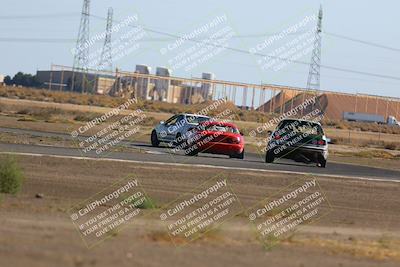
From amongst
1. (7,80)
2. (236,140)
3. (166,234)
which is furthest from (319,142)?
(7,80)

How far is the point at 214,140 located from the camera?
32.1 m

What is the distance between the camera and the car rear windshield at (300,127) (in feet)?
101

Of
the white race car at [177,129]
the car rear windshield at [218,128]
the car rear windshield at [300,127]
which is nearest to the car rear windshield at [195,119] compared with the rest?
the white race car at [177,129]

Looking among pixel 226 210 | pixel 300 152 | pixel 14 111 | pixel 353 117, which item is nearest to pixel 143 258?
pixel 226 210

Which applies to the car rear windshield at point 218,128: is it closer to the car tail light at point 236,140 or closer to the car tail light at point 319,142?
the car tail light at point 236,140

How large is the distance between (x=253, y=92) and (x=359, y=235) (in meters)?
105

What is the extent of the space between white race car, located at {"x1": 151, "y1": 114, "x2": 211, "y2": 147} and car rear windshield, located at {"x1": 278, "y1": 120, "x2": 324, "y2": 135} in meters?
3.65

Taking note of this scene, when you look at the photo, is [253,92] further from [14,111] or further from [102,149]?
[102,149]

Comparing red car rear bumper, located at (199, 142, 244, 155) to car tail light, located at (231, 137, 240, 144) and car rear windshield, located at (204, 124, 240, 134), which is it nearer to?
car tail light, located at (231, 137, 240, 144)

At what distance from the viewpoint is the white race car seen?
111 ft

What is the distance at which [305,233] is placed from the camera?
15.6m

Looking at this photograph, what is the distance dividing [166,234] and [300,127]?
18167 millimetres

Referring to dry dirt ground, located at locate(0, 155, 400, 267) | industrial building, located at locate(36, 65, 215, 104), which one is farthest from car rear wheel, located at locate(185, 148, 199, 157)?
industrial building, located at locate(36, 65, 215, 104)

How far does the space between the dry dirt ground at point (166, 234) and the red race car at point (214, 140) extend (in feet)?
20.0
